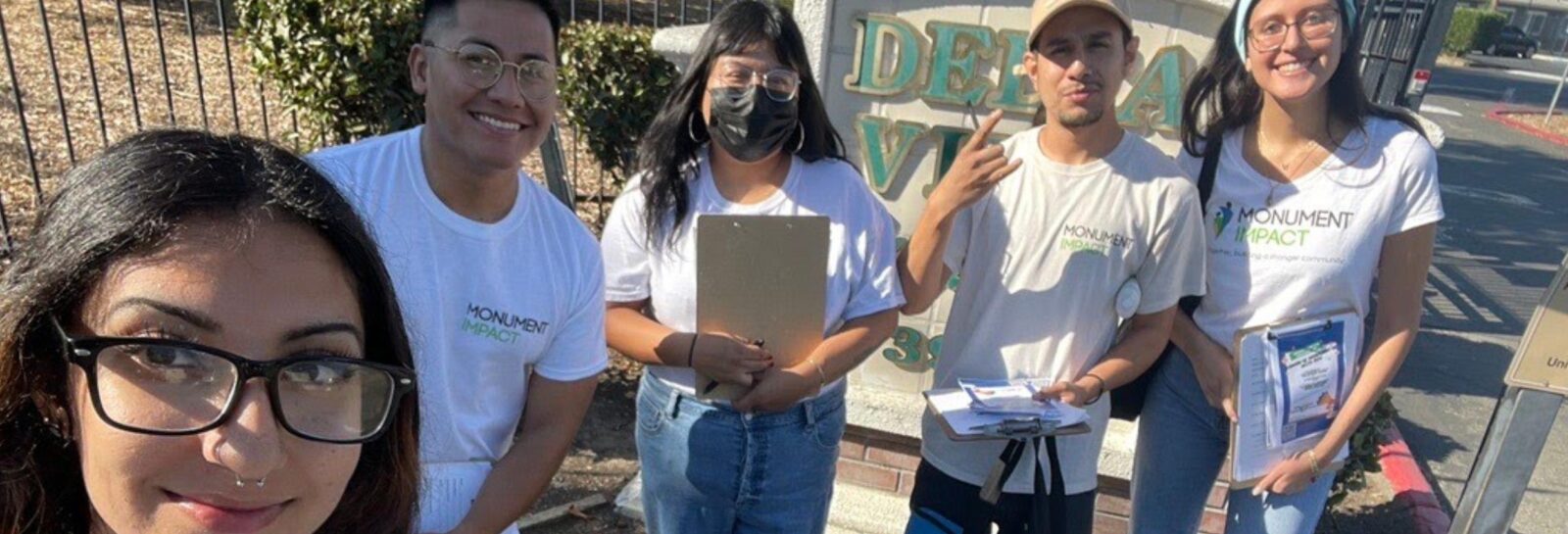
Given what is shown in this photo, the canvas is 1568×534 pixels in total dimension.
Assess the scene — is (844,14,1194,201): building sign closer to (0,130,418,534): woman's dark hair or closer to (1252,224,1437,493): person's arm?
(1252,224,1437,493): person's arm

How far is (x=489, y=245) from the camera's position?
6.13 ft

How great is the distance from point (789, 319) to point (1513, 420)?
1872 millimetres

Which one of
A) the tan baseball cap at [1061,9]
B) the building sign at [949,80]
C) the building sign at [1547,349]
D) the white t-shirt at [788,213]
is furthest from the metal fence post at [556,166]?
the building sign at [1547,349]

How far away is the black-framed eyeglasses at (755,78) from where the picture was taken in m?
2.22

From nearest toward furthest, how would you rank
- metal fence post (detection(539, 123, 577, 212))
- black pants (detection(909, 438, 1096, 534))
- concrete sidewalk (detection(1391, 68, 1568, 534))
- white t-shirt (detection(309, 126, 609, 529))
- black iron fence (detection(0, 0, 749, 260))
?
white t-shirt (detection(309, 126, 609, 529)), black pants (detection(909, 438, 1096, 534)), metal fence post (detection(539, 123, 577, 212)), concrete sidewalk (detection(1391, 68, 1568, 534)), black iron fence (detection(0, 0, 749, 260))

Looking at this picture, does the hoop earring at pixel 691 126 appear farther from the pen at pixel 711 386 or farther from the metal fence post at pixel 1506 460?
the metal fence post at pixel 1506 460

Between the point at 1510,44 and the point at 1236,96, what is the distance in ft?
157

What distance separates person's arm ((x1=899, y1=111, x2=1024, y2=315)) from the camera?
7.01ft

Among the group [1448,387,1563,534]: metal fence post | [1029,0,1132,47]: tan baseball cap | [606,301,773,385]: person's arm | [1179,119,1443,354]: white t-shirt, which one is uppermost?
[1029,0,1132,47]: tan baseball cap

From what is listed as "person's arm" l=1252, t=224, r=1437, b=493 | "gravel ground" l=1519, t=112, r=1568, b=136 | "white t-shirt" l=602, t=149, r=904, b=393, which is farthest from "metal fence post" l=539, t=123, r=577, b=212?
"gravel ground" l=1519, t=112, r=1568, b=136

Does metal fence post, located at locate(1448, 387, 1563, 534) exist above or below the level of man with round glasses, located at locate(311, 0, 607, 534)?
below

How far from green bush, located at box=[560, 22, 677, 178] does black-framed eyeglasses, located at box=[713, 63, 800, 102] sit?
8.18ft

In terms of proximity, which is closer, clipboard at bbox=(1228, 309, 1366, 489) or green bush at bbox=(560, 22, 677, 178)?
clipboard at bbox=(1228, 309, 1366, 489)

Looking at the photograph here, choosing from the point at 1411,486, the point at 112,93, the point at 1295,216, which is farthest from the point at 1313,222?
the point at 112,93
